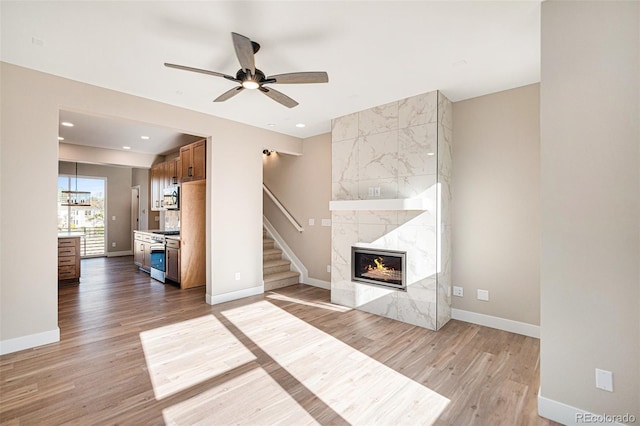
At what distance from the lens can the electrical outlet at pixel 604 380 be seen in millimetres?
1788

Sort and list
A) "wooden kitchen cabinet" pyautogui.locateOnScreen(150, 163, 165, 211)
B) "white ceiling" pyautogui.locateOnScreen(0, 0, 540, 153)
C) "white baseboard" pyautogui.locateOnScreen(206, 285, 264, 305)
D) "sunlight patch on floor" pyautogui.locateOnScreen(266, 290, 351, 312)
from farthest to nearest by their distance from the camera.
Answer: "wooden kitchen cabinet" pyautogui.locateOnScreen(150, 163, 165, 211)
"white baseboard" pyautogui.locateOnScreen(206, 285, 264, 305)
"sunlight patch on floor" pyautogui.locateOnScreen(266, 290, 351, 312)
"white ceiling" pyautogui.locateOnScreen(0, 0, 540, 153)

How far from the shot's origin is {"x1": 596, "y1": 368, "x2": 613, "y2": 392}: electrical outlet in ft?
5.87

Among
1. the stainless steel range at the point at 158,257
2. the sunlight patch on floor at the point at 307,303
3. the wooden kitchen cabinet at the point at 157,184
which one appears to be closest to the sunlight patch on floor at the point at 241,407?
the sunlight patch on floor at the point at 307,303

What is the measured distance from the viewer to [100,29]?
91.5 inches

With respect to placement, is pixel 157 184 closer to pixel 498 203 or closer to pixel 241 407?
pixel 241 407

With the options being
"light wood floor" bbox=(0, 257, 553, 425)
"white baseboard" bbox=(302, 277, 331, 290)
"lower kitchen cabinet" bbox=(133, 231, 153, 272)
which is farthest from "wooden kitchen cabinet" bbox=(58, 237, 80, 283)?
"white baseboard" bbox=(302, 277, 331, 290)

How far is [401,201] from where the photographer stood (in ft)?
11.8

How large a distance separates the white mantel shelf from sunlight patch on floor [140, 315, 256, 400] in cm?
220

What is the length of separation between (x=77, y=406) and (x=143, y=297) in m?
2.97

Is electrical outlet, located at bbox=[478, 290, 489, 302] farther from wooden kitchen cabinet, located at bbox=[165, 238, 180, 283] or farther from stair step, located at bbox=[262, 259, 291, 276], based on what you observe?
wooden kitchen cabinet, located at bbox=[165, 238, 180, 283]

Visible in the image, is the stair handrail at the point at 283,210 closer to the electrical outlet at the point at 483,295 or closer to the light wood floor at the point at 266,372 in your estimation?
the light wood floor at the point at 266,372

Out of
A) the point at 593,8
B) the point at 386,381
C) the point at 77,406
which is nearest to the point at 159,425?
the point at 77,406

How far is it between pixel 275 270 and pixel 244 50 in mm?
4364

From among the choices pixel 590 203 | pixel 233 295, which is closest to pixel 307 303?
pixel 233 295
